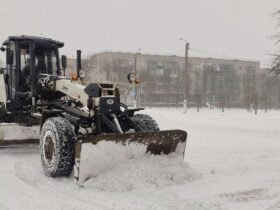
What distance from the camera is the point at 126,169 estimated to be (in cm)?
726

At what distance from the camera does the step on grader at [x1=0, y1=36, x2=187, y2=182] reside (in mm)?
7562

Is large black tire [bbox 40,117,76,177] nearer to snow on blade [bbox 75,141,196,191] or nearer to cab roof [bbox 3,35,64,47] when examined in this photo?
snow on blade [bbox 75,141,196,191]

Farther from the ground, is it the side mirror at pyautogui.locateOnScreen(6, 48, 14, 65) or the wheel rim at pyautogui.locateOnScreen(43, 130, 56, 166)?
the side mirror at pyautogui.locateOnScreen(6, 48, 14, 65)

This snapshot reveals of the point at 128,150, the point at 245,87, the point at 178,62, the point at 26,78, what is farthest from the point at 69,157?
the point at 178,62

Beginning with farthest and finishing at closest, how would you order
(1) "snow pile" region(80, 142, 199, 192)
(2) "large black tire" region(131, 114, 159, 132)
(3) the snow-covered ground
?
(2) "large black tire" region(131, 114, 159, 132) < (1) "snow pile" region(80, 142, 199, 192) < (3) the snow-covered ground

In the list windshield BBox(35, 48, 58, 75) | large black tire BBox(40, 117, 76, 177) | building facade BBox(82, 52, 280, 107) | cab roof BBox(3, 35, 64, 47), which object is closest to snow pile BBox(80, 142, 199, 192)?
large black tire BBox(40, 117, 76, 177)

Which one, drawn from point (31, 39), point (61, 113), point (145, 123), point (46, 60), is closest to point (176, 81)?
point (46, 60)

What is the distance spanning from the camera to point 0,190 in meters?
6.91

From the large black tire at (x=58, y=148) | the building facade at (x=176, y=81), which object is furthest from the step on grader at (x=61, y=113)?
the building facade at (x=176, y=81)

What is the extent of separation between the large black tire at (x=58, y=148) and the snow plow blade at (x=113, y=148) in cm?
52

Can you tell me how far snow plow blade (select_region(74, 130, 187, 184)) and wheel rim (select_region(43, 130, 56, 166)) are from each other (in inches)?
35.4

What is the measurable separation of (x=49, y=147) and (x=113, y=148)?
1413 mm

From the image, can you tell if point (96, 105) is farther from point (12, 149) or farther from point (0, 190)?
point (12, 149)

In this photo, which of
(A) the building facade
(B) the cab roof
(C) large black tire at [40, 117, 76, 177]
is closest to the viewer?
(C) large black tire at [40, 117, 76, 177]
